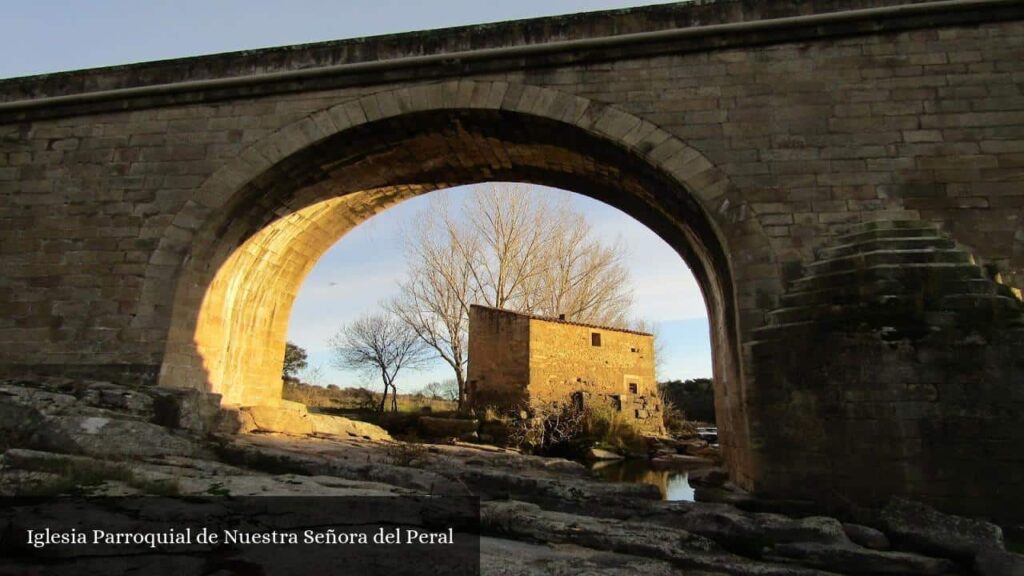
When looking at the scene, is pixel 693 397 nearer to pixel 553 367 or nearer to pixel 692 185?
pixel 553 367

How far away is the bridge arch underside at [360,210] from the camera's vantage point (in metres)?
6.98

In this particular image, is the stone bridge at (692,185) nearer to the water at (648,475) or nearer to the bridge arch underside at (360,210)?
the bridge arch underside at (360,210)

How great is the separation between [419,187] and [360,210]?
1005 mm

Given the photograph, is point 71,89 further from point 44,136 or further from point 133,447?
point 133,447

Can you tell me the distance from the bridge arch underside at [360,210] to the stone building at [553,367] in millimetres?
9026

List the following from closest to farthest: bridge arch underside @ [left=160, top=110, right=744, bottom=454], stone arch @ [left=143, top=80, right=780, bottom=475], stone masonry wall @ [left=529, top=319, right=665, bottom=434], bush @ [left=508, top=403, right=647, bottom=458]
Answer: stone arch @ [left=143, top=80, right=780, bottom=475]
bridge arch underside @ [left=160, top=110, right=744, bottom=454]
bush @ [left=508, top=403, right=647, bottom=458]
stone masonry wall @ [left=529, top=319, right=665, bottom=434]

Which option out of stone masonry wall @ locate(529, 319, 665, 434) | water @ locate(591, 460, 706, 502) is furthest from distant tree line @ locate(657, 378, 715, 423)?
water @ locate(591, 460, 706, 502)

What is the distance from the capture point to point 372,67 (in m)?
7.19

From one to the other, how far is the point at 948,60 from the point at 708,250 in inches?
122

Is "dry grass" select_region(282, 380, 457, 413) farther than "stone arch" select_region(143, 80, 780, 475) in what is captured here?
Yes

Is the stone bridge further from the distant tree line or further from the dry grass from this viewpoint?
the distant tree line

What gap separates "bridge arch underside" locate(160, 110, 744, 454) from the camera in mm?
6977

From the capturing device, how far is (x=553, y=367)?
58.4 feet

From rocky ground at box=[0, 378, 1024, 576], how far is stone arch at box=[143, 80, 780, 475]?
1303 mm
